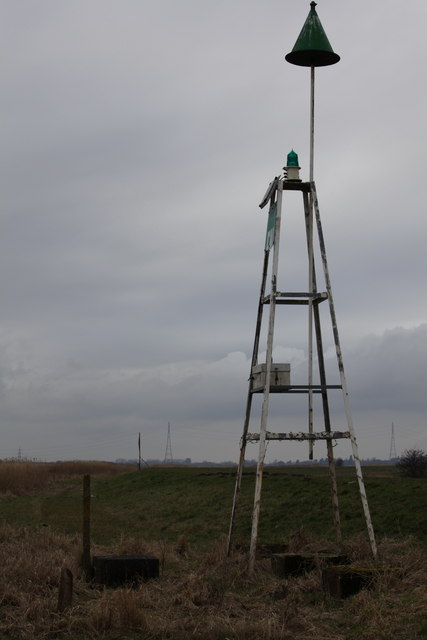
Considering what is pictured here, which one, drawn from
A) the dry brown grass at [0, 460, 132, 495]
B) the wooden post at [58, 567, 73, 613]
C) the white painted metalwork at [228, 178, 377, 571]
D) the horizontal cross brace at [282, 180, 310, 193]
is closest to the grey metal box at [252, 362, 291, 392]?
the white painted metalwork at [228, 178, 377, 571]

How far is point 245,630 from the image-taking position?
33.7 feet

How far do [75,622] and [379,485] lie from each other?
593 inches

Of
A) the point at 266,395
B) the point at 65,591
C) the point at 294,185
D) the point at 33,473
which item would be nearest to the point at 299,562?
the point at 266,395

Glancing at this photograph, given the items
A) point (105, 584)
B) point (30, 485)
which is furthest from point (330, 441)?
point (30, 485)

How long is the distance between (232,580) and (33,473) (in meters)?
36.2

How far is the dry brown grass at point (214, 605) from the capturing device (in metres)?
10.6

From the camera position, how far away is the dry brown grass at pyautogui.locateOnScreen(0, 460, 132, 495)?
4372cm

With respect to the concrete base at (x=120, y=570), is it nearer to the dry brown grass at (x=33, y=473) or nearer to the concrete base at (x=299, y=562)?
the concrete base at (x=299, y=562)

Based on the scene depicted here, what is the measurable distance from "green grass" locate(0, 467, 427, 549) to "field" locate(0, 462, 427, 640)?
0.06 m

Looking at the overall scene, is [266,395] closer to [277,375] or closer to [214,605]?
[277,375]

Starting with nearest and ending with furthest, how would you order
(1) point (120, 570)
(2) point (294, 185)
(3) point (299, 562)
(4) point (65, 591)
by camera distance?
1. (4) point (65, 591)
2. (1) point (120, 570)
3. (3) point (299, 562)
4. (2) point (294, 185)

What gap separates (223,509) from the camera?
2797 centimetres

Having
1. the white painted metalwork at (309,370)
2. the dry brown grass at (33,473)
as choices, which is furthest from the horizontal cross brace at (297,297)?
the dry brown grass at (33,473)

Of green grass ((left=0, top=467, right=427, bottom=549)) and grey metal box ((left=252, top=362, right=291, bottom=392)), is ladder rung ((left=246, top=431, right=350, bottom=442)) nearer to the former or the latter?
grey metal box ((left=252, top=362, right=291, bottom=392))
